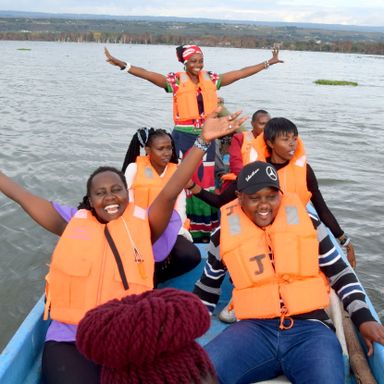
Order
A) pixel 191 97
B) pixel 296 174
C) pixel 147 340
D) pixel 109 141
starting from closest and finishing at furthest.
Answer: pixel 147 340 < pixel 296 174 < pixel 191 97 < pixel 109 141

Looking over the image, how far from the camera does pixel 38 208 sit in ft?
8.84

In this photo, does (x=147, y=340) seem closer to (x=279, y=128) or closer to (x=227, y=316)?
(x=227, y=316)

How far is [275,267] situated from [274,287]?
10cm

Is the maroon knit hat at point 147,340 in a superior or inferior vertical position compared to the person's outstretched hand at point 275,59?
inferior

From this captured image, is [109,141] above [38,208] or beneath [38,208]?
beneath

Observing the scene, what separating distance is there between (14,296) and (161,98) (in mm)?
14812

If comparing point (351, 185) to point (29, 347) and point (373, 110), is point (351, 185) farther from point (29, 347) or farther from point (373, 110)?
point (373, 110)

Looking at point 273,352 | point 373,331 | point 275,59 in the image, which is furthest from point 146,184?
point 275,59

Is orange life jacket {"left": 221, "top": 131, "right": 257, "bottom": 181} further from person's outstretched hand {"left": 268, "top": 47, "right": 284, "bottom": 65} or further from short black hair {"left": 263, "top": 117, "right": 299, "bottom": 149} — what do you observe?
person's outstretched hand {"left": 268, "top": 47, "right": 284, "bottom": 65}

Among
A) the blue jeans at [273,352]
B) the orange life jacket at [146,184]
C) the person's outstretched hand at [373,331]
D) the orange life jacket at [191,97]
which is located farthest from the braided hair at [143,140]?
the person's outstretched hand at [373,331]

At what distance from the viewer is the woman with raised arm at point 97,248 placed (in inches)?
91.5

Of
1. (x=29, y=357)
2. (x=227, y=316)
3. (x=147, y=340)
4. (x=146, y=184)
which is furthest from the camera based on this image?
(x=146, y=184)

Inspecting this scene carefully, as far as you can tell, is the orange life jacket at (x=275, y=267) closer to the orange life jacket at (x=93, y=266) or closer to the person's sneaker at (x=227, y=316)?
the orange life jacket at (x=93, y=266)

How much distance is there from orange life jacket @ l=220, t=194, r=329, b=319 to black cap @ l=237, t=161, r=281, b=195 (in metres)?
0.19
